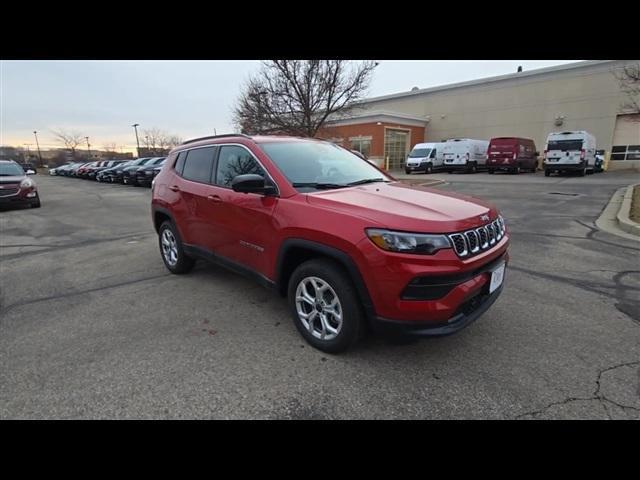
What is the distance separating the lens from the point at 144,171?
2059cm

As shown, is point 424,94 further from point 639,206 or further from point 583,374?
point 583,374

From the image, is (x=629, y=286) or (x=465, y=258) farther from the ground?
(x=465, y=258)

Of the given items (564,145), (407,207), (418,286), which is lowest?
(418,286)

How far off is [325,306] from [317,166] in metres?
1.46

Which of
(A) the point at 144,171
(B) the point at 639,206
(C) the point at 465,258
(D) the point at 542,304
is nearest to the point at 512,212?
(B) the point at 639,206

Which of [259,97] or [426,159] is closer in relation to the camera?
[259,97]

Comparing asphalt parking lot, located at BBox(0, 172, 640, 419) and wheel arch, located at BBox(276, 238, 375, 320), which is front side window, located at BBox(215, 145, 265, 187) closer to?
wheel arch, located at BBox(276, 238, 375, 320)

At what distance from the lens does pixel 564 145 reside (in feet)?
68.0

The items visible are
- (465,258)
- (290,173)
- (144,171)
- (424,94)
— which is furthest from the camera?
(424,94)

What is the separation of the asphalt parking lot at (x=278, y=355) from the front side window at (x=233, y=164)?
4.55 ft

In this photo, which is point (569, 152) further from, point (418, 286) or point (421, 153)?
point (418, 286)

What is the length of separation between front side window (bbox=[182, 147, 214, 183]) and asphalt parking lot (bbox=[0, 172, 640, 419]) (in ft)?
4.50

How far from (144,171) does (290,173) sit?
66.6ft

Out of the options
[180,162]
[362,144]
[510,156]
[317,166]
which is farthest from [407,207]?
[362,144]
